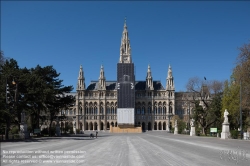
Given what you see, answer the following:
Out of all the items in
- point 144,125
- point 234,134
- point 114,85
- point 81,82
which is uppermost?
point 81,82

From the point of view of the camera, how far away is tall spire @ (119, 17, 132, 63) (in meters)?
132

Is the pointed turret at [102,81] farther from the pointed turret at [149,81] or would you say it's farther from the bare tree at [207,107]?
the bare tree at [207,107]

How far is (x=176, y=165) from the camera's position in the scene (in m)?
14.2

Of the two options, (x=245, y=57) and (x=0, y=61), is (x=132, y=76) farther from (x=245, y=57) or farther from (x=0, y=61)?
(x=245, y=57)

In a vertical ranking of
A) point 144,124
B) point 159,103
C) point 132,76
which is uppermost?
point 132,76

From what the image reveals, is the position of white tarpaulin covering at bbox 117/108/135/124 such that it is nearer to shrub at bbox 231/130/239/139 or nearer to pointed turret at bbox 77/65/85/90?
pointed turret at bbox 77/65/85/90

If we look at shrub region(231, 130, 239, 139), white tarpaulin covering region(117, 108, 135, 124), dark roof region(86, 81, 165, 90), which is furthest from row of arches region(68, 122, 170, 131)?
shrub region(231, 130, 239, 139)

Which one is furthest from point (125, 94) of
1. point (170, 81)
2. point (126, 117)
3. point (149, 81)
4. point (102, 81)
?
point (170, 81)

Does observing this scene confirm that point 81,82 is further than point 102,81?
No

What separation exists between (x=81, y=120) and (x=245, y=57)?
99255 mm

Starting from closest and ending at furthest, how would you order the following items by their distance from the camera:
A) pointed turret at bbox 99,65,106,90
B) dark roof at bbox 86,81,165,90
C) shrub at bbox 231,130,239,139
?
shrub at bbox 231,130,239,139 < pointed turret at bbox 99,65,106,90 < dark roof at bbox 86,81,165,90

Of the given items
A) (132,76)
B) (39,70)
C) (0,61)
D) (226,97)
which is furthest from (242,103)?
(132,76)

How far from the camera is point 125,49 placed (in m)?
133

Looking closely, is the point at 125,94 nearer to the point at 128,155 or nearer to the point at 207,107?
the point at 207,107
